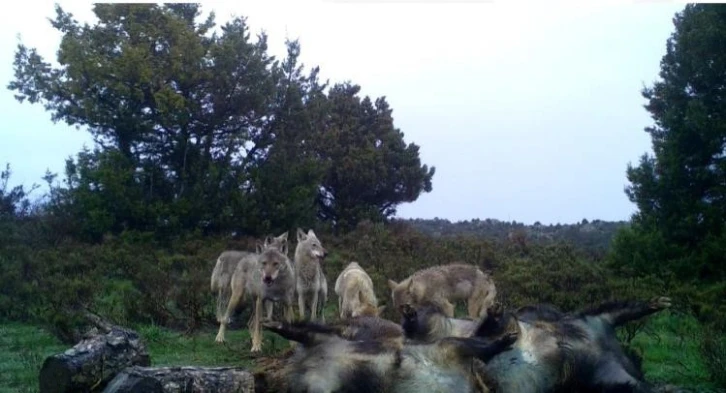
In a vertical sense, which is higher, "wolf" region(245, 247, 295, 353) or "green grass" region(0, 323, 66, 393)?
"wolf" region(245, 247, 295, 353)

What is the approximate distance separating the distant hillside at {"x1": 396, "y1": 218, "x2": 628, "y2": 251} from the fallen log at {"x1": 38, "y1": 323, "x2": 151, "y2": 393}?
27.1 meters

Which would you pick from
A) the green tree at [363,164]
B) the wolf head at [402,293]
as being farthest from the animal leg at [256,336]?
the green tree at [363,164]

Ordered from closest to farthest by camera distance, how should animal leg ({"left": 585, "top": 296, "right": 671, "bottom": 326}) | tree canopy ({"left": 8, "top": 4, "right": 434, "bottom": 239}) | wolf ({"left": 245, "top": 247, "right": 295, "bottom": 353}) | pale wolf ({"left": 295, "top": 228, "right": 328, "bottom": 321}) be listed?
1. animal leg ({"left": 585, "top": 296, "right": 671, "bottom": 326})
2. wolf ({"left": 245, "top": 247, "right": 295, "bottom": 353})
3. pale wolf ({"left": 295, "top": 228, "right": 328, "bottom": 321})
4. tree canopy ({"left": 8, "top": 4, "right": 434, "bottom": 239})

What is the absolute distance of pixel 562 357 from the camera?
260 inches

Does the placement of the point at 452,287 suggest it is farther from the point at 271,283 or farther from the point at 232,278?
the point at 232,278

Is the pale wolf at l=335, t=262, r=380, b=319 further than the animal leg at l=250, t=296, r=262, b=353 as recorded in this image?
Yes

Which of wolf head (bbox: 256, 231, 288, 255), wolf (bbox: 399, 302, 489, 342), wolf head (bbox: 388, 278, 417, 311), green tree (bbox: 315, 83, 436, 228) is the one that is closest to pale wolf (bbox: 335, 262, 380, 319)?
wolf head (bbox: 388, 278, 417, 311)

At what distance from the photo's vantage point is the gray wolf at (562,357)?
636 centimetres

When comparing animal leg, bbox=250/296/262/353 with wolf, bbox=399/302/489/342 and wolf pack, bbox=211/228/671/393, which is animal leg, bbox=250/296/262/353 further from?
wolf, bbox=399/302/489/342

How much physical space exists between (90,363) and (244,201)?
2003cm

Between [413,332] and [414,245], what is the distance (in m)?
18.8

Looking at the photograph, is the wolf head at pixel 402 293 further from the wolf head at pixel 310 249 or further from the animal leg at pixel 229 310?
the animal leg at pixel 229 310

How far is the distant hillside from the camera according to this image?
36312 mm

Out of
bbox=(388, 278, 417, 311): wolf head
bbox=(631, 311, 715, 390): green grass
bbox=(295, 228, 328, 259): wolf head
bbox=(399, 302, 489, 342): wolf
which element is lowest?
bbox=(631, 311, 715, 390): green grass
